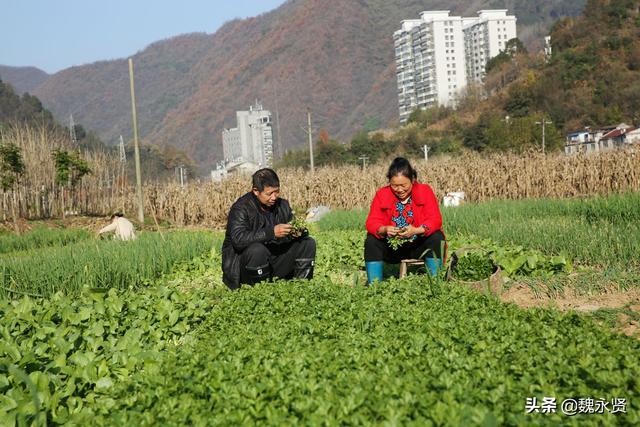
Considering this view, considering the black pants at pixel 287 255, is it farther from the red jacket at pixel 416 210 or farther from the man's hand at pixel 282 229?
the red jacket at pixel 416 210

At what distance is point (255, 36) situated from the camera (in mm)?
178750

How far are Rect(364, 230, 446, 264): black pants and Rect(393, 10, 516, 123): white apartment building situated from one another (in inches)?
3927

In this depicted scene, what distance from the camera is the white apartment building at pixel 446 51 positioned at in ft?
341

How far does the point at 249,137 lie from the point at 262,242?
3633 inches

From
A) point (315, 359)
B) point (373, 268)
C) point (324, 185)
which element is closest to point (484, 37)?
point (324, 185)

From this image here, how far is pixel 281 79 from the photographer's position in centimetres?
13412

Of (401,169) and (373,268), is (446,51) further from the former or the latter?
(373,268)

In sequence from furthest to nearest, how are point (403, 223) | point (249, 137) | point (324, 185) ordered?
point (249, 137)
point (324, 185)
point (403, 223)

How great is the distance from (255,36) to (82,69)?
5274 centimetres

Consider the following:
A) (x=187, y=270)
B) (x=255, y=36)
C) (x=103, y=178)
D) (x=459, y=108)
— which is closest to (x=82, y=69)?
(x=255, y=36)

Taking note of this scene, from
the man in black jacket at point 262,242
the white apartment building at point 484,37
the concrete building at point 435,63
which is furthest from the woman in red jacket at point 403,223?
the white apartment building at point 484,37

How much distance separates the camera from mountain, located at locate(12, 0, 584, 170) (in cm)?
12050

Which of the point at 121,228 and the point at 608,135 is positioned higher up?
the point at 608,135

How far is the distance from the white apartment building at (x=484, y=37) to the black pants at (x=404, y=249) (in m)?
99.5
